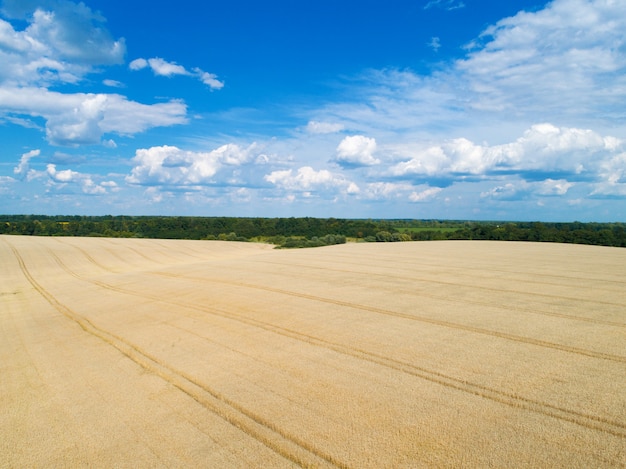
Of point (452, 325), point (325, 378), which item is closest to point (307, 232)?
point (452, 325)

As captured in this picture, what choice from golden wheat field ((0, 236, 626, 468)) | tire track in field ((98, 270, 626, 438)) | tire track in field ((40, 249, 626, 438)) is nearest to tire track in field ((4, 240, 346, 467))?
golden wheat field ((0, 236, 626, 468))

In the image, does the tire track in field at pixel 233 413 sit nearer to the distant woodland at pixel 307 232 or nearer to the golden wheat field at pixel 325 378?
the golden wheat field at pixel 325 378

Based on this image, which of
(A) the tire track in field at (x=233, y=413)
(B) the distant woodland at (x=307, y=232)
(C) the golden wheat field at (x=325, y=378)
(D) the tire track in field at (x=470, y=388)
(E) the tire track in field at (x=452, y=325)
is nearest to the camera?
(A) the tire track in field at (x=233, y=413)

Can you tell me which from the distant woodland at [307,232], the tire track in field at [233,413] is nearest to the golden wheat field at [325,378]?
the tire track in field at [233,413]

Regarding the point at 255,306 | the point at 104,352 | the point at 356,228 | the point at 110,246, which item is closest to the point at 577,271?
the point at 255,306

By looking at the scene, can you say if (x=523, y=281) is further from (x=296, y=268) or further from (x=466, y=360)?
(x=296, y=268)

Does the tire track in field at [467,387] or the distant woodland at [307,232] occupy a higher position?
the distant woodland at [307,232]
